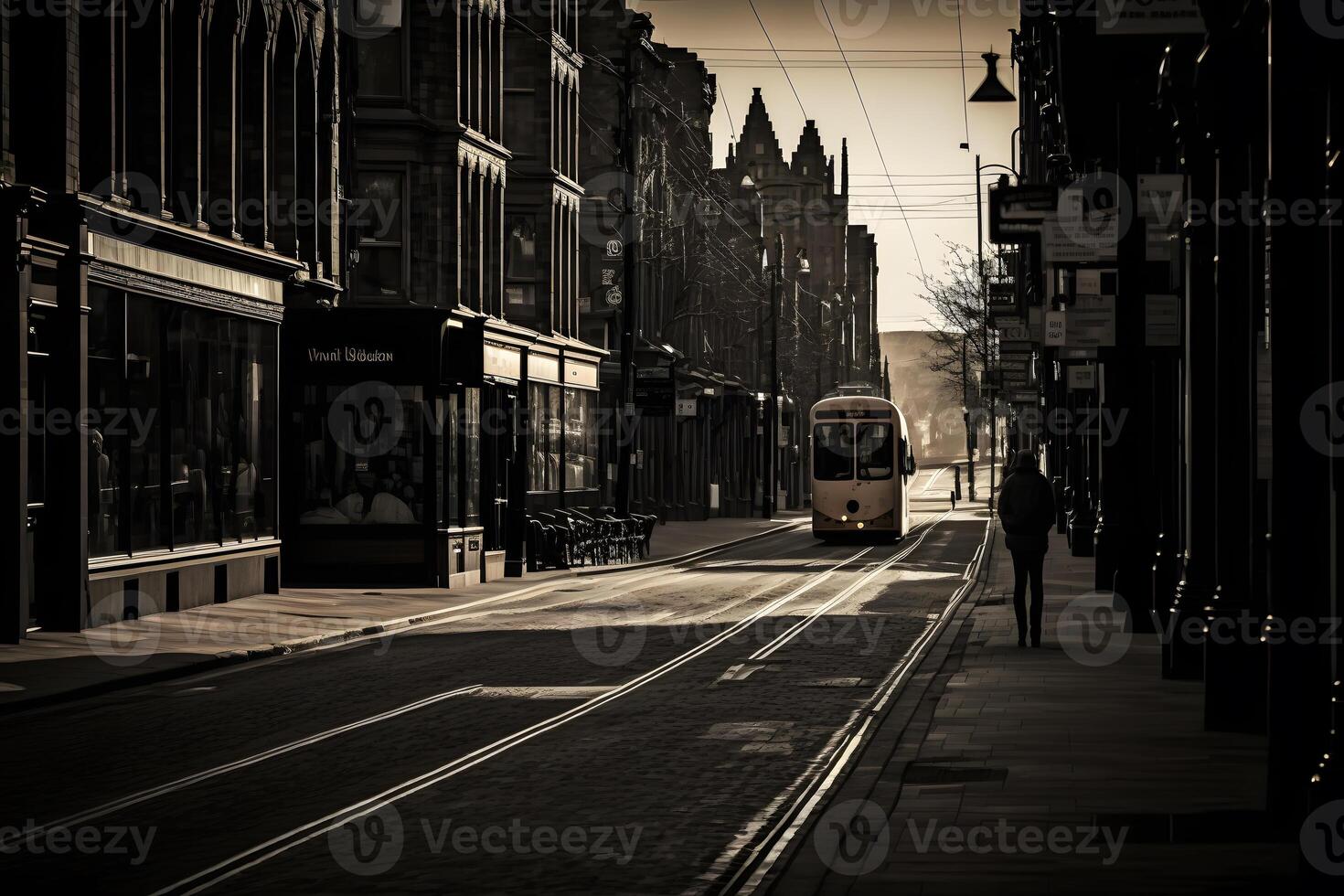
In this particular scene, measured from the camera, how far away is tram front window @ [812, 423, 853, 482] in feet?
169

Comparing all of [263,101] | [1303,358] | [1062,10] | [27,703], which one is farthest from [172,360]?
[1303,358]

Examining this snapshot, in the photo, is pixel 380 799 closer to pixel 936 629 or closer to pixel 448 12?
pixel 936 629

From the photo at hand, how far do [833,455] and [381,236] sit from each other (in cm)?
1877

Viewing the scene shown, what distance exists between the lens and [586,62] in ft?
200

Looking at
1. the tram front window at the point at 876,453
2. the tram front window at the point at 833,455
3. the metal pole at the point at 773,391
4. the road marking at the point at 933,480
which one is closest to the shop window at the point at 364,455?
the tram front window at the point at 833,455

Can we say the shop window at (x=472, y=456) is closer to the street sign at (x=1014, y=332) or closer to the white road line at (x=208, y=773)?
the street sign at (x=1014, y=332)

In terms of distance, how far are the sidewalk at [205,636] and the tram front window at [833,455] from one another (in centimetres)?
1952

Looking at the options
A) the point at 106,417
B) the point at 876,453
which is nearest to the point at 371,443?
the point at 106,417

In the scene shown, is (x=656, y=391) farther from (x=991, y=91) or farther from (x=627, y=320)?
(x=991, y=91)

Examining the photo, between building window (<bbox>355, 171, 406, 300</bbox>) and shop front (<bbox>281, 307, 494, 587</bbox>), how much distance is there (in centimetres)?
533

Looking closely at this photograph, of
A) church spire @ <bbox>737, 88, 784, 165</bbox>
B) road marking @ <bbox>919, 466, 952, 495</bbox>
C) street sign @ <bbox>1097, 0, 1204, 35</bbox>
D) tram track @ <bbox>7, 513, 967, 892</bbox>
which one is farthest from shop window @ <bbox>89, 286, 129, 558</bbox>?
church spire @ <bbox>737, 88, 784, 165</bbox>

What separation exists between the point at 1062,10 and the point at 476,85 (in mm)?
20877

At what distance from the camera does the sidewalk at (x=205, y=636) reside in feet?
55.4

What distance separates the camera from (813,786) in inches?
444
